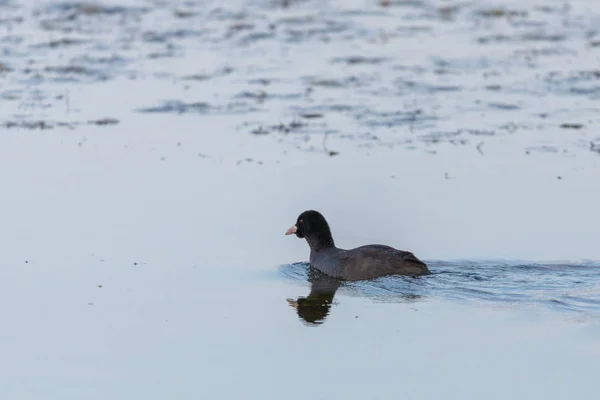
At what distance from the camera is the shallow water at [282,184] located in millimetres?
9570

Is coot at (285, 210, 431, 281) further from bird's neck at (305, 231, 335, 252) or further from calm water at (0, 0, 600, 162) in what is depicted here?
calm water at (0, 0, 600, 162)

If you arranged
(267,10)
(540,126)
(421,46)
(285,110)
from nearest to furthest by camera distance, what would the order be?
1. (540,126)
2. (285,110)
3. (421,46)
4. (267,10)

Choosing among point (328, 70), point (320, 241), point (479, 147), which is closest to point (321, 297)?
point (320, 241)

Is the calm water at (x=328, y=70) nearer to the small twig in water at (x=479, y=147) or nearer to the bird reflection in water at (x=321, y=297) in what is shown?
the small twig in water at (x=479, y=147)

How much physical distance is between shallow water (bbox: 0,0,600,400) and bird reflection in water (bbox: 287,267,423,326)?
0.04 meters

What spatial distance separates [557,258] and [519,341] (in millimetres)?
2777

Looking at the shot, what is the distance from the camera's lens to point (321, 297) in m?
12.2

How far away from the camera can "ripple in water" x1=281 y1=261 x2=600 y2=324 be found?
37.4 feet

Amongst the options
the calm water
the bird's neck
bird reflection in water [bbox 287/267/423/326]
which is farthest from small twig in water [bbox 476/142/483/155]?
bird reflection in water [bbox 287/267/423/326]

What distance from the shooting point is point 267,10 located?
3525cm

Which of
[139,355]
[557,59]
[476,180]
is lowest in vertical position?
[139,355]

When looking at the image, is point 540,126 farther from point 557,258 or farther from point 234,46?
point 234,46

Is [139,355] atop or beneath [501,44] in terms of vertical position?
beneath

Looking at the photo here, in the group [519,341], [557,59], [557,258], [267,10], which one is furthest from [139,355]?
[267,10]
